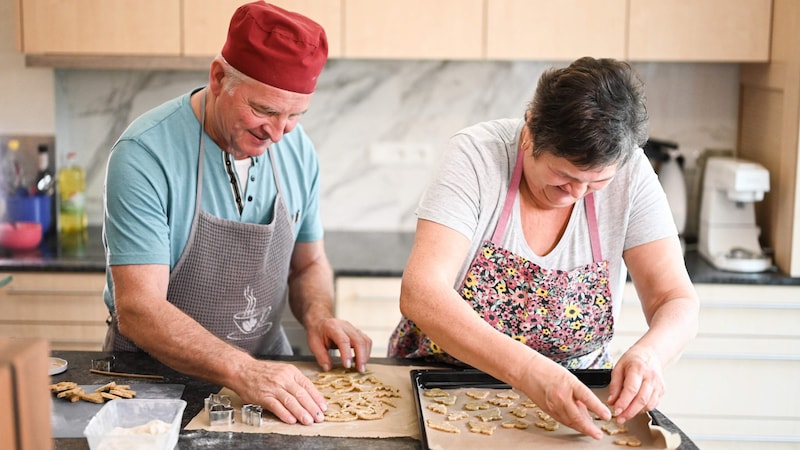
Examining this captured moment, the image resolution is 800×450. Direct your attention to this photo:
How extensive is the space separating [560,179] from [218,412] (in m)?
0.72

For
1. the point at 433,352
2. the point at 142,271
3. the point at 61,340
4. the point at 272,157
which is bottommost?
the point at 61,340

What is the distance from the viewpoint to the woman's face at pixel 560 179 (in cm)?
162

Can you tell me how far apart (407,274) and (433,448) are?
351 millimetres

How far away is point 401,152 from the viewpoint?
3533mm

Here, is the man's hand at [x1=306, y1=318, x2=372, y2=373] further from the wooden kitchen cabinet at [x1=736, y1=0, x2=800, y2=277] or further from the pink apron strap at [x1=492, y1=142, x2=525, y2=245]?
→ the wooden kitchen cabinet at [x1=736, y1=0, x2=800, y2=277]

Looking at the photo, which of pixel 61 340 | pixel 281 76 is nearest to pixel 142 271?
pixel 281 76

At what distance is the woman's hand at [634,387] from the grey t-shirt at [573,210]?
0.29 metres

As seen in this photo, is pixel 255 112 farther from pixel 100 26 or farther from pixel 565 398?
pixel 100 26

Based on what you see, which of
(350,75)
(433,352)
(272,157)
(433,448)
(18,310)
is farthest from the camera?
(350,75)

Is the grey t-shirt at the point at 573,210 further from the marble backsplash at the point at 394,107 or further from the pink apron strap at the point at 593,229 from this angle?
the marble backsplash at the point at 394,107

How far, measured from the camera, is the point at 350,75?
351 centimetres

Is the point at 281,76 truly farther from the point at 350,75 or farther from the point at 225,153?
the point at 350,75

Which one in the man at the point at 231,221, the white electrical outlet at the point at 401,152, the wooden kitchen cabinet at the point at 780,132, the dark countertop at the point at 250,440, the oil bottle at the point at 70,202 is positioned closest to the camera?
the dark countertop at the point at 250,440

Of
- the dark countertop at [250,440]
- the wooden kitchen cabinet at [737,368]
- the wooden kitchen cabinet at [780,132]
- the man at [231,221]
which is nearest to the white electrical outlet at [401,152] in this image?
the wooden kitchen cabinet at [737,368]
